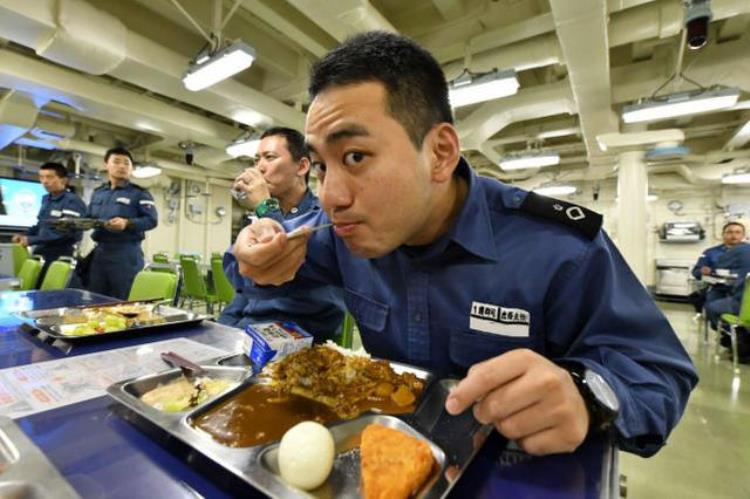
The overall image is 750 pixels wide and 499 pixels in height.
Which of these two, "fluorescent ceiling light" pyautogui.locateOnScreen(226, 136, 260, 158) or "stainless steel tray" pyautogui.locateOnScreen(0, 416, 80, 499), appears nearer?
"stainless steel tray" pyautogui.locateOnScreen(0, 416, 80, 499)

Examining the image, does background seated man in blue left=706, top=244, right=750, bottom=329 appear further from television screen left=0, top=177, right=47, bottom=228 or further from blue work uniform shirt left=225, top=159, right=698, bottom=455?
television screen left=0, top=177, right=47, bottom=228

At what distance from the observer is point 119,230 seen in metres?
3.25

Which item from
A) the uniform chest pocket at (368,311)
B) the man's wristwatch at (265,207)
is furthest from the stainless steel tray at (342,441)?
the man's wristwatch at (265,207)

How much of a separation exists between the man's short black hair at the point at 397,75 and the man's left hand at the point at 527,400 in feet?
1.58

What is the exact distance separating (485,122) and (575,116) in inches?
94.1

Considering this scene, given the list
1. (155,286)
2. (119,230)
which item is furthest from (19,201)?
(155,286)

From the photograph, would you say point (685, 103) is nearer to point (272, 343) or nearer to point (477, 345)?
point (477, 345)

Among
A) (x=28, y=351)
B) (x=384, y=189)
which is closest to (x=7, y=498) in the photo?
(x=384, y=189)

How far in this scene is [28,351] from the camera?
1044mm

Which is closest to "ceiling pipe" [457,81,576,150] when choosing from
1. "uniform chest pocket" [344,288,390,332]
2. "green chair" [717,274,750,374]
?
"green chair" [717,274,750,374]

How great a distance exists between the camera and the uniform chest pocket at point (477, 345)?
85 cm

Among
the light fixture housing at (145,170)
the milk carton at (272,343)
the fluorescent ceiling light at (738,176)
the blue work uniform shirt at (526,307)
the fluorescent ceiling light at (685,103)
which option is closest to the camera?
the blue work uniform shirt at (526,307)

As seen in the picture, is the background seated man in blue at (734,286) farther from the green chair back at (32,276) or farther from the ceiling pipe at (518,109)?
the green chair back at (32,276)

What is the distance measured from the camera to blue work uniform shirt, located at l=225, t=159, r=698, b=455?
26.5 inches
